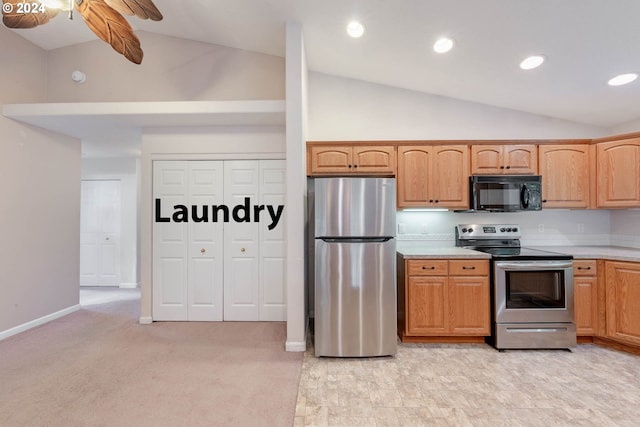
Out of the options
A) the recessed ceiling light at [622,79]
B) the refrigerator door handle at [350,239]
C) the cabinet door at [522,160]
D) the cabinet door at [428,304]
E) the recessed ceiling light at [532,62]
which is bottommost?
the cabinet door at [428,304]

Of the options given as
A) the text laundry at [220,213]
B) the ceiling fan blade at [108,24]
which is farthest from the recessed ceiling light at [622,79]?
the ceiling fan blade at [108,24]

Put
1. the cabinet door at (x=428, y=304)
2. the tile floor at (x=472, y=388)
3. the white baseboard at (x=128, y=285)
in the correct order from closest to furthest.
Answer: the tile floor at (x=472, y=388) → the cabinet door at (x=428, y=304) → the white baseboard at (x=128, y=285)

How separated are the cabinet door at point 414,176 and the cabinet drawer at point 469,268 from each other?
28.5 inches

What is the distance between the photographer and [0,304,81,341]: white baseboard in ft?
10.2

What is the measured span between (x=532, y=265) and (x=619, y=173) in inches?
55.2

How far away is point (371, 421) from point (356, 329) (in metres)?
0.83

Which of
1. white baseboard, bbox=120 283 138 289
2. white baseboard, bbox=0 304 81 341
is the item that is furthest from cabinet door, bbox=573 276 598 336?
white baseboard, bbox=120 283 138 289

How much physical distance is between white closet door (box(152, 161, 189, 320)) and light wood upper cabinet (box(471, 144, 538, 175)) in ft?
11.1

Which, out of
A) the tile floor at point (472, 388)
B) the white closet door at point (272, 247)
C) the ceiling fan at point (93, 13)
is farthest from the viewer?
the white closet door at point (272, 247)

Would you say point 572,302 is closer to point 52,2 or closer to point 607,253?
point 607,253

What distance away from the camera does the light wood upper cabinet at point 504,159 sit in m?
3.18

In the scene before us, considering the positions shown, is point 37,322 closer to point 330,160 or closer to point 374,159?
point 330,160

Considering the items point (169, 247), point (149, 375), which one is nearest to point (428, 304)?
point (149, 375)

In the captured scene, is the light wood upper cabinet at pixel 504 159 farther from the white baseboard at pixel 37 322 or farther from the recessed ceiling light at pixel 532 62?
the white baseboard at pixel 37 322
